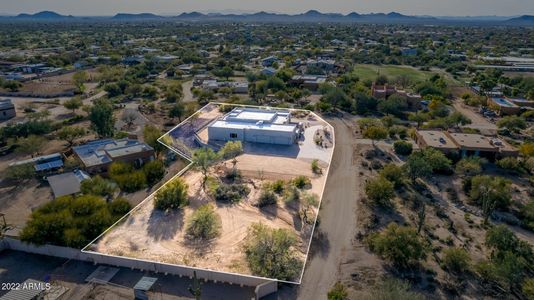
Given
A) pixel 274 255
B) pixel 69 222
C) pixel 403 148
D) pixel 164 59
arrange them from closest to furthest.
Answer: pixel 274 255
pixel 69 222
pixel 403 148
pixel 164 59

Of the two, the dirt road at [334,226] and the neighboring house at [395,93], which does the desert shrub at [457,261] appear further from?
the neighboring house at [395,93]

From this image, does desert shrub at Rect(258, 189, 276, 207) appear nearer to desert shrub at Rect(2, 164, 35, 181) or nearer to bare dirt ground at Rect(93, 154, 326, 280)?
bare dirt ground at Rect(93, 154, 326, 280)

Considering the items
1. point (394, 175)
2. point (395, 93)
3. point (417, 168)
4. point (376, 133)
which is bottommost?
point (394, 175)

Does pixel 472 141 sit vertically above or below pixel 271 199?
above

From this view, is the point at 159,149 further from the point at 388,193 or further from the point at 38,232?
the point at 388,193

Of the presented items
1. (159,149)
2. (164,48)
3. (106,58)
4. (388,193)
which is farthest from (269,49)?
(388,193)

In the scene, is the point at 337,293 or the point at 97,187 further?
the point at 97,187

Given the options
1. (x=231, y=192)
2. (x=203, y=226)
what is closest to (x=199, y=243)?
(x=203, y=226)

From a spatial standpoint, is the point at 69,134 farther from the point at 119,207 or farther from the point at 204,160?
the point at 204,160
